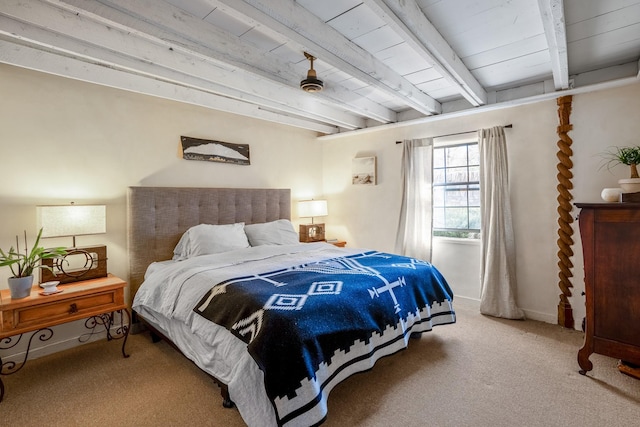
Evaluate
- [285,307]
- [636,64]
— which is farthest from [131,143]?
[636,64]

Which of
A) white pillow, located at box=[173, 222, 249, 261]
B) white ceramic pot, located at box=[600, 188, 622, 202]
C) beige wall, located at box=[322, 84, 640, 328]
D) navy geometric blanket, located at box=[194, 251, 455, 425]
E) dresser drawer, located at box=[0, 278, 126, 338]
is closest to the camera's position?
navy geometric blanket, located at box=[194, 251, 455, 425]

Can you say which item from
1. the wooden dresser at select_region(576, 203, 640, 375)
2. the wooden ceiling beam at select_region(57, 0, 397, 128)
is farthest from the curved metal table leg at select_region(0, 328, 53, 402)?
the wooden dresser at select_region(576, 203, 640, 375)

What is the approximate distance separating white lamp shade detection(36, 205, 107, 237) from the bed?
0.40 meters

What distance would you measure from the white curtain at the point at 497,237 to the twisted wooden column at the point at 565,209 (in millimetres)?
395

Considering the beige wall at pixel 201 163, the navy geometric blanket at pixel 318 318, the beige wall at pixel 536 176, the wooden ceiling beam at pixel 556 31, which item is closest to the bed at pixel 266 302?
the navy geometric blanket at pixel 318 318

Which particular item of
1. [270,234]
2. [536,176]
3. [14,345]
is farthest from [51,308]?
[536,176]

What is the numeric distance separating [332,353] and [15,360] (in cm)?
266

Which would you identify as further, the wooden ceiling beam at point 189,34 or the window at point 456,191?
the window at point 456,191

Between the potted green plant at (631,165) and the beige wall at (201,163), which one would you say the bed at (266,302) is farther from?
the potted green plant at (631,165)

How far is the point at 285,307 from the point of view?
5.77 feet

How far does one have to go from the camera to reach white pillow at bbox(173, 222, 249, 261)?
3.08m

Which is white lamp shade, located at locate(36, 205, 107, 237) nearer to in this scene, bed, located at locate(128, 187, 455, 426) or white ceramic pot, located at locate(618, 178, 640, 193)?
bed, located at locate(128, 187, 455, 426)

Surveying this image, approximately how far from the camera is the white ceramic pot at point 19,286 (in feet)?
6.95

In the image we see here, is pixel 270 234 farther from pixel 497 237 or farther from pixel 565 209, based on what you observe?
pixel 565 209
